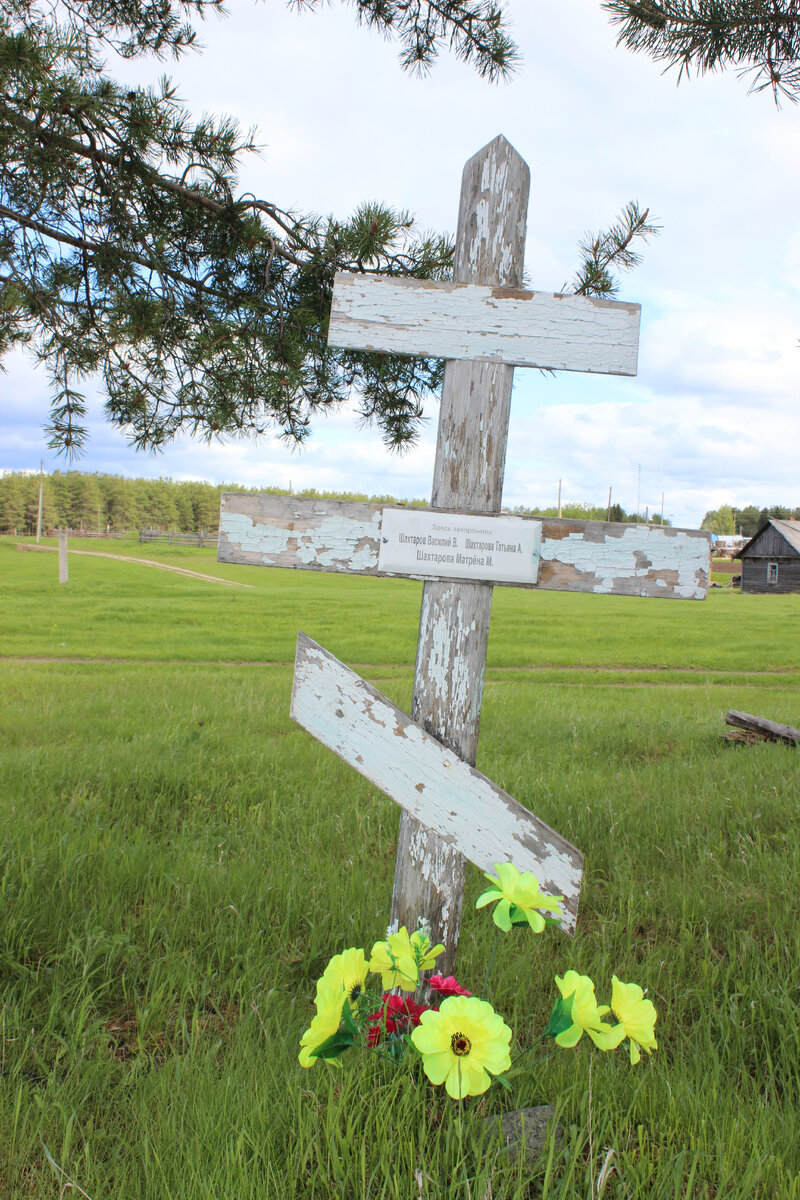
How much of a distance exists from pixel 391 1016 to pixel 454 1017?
1.50ft

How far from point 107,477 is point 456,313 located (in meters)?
102

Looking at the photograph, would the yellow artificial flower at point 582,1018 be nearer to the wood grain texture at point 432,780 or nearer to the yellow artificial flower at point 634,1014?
the yellow artificial flower at point 634,1014

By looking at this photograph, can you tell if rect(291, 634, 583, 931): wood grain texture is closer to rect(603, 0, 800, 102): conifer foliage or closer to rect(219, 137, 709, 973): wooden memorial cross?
rect(219, 137, 709, 973): wooden memorial cross

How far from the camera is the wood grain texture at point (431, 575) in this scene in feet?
6.93

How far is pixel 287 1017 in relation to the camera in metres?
2.19

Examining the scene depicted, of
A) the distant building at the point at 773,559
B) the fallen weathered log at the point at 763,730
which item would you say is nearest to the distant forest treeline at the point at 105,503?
the distant building at the point at 773,559

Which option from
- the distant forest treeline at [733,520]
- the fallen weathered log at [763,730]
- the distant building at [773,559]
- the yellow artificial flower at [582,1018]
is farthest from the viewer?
the distant forest treeline at [733,520]

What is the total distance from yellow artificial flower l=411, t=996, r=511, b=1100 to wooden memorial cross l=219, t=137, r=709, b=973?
2.45 feet

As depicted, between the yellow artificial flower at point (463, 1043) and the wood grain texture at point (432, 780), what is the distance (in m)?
0.75

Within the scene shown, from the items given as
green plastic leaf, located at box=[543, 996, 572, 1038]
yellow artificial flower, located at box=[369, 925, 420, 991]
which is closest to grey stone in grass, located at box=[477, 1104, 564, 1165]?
green plastic leaf, located at box=[543, 996, 572, 1038]

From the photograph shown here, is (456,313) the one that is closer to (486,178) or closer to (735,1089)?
(486,178)

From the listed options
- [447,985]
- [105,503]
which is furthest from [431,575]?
[105,503]

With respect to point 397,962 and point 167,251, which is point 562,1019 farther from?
point 167,251

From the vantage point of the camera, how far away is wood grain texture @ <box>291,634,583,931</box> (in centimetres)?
206
